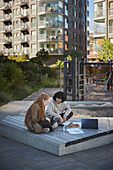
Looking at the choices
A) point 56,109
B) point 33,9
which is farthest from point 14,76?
point 33,9

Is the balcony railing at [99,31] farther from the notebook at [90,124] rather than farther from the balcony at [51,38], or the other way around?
the notebook at [90,124]

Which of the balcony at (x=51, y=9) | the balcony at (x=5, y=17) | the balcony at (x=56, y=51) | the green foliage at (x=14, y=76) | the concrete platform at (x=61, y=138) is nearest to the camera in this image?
the concrete platform at (x=61, y=138)

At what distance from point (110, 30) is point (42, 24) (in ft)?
49.6

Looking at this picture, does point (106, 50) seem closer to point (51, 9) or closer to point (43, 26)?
point (43, 26)

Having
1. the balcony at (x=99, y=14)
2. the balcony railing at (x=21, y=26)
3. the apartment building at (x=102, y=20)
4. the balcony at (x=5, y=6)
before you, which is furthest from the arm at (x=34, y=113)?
the balcony at (x=5, y=6)

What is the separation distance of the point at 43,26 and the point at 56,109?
49339 mm

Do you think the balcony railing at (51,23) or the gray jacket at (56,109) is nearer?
the gray jacket at (56,109)

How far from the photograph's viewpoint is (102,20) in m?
48.4

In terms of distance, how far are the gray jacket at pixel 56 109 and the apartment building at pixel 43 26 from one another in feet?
154

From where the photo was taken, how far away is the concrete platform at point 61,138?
5.59 metres

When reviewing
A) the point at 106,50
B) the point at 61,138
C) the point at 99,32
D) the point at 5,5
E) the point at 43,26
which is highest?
the point at 5,5

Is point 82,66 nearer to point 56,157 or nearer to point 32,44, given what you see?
point 56,157

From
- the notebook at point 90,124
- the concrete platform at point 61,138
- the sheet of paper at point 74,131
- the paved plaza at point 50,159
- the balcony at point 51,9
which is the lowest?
the paved plaza at point 50,159

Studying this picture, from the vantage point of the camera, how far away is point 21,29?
2367 inches
